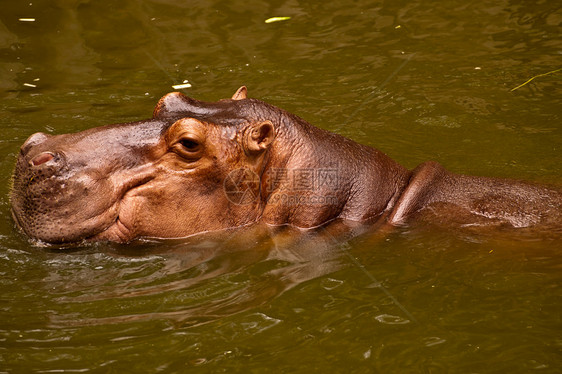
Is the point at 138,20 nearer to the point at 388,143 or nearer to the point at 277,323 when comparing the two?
the point at 388,143

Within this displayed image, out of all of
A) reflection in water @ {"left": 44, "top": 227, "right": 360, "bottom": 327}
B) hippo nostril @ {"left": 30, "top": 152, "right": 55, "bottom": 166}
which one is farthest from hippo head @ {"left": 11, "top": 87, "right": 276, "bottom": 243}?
reflection in water @ {"left": 44, "top": 227, "right": 360, "bottom": 327}

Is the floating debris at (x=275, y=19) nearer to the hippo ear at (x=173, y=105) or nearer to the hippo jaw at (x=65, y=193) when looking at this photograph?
the hippo ear at (x=173, y=105)

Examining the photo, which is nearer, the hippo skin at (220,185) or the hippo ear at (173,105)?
the hippo skin at (220,185)

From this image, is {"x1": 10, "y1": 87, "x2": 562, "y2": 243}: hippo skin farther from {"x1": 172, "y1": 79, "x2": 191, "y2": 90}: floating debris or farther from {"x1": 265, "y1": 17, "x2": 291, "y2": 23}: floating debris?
{"x1": 265, "y1": 17, "x2": 291, "y2": 23}: floating debris

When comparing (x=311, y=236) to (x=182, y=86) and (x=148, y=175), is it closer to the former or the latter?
(x=148, y=175)

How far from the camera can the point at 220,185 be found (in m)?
5.44

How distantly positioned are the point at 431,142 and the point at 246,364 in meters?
4.40

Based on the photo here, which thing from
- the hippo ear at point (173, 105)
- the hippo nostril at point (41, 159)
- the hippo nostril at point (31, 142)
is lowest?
the hippo nostril at point (41, 159)

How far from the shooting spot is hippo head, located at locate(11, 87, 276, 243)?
5176mm

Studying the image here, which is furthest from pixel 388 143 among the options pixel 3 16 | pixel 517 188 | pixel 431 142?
pixel 3 16

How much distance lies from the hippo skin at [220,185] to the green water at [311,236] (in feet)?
0.64

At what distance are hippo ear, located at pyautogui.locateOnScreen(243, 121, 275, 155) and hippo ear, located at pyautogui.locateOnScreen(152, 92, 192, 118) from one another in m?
0.52

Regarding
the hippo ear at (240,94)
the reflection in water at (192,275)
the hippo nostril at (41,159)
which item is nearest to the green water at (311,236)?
the reflection in water at (192,275)

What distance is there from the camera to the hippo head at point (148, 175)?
5176 millimetres
